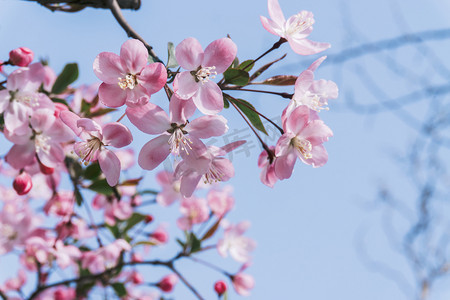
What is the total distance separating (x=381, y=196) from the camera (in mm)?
5859

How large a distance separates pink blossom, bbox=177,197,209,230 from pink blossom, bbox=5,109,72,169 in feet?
3.18

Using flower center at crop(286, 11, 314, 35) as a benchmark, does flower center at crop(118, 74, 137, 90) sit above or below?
below

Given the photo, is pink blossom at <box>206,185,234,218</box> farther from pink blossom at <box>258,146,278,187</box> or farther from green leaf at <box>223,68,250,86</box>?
green leaf at <box>223,68,250,86</box>

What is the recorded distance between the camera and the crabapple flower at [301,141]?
917mm

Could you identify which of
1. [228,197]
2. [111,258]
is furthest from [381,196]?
[111,258]

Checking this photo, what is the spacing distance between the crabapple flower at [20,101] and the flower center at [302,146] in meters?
0.67

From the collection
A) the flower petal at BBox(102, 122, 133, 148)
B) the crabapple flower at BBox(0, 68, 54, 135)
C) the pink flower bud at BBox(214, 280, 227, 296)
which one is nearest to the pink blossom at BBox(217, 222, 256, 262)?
the pink flower bud at BBox(214, 280, 227, 296)

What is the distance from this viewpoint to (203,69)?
2.89ft

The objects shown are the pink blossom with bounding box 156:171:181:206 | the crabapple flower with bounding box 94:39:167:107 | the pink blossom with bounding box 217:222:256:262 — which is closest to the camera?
the crabapple flower with bounding box 94:39:167:107

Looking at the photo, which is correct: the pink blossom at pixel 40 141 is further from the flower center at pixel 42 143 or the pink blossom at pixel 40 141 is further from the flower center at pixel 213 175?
the flower center at pixel 213 175

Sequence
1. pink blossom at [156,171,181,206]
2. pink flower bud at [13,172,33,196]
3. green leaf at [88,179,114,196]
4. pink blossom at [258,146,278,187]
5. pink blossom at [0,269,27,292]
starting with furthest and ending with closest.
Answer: pink blossom at [0,269,27,292]
pink blossom at [156,171,181,206]
green leaf at [88,179,114,196]
pink flower bud at [13,172,33,196]
pink blossom at [258,146,278,187]

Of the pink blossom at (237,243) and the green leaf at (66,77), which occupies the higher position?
the green leaf at (66,77)

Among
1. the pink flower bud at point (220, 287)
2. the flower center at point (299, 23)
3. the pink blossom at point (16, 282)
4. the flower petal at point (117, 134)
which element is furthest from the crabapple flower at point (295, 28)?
the pink blossom at point (16, 282)

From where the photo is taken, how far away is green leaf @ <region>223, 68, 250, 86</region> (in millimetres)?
898
